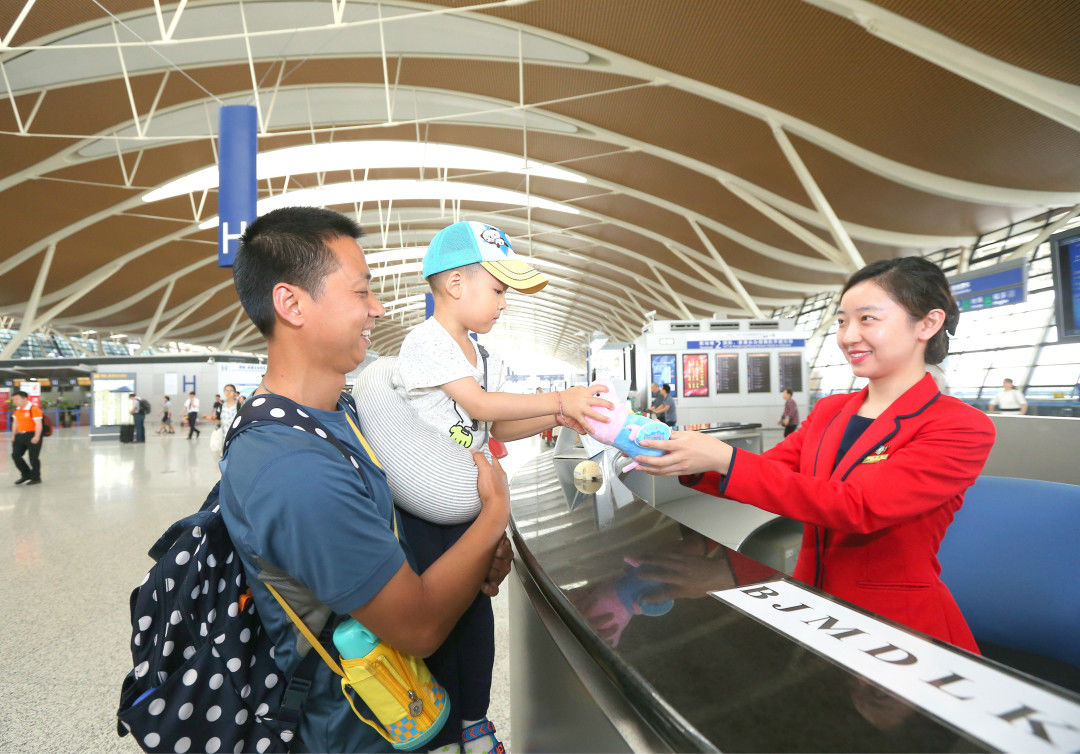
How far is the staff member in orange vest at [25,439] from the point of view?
10602 millimetres

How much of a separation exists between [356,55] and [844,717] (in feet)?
54.9

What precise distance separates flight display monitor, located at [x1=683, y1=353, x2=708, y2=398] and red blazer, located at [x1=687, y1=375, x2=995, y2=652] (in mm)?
15675

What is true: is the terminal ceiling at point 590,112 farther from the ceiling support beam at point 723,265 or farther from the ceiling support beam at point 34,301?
the ceiling support beam at point 723,265

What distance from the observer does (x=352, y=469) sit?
1083 millimetres

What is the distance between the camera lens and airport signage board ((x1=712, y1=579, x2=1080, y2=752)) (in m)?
0.66

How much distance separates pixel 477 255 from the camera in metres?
1.87

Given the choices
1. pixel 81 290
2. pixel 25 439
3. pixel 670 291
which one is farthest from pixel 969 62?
pixel 81 290

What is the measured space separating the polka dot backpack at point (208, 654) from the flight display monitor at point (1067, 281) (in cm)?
401

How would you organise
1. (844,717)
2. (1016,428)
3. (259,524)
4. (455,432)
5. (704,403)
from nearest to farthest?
(844,717) < (259,524) < (455,432) < (1016,428) < (704,403)

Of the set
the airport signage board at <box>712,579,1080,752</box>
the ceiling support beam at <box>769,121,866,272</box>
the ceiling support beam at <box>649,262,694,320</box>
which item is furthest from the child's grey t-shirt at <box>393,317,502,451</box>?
the ceiling support beam at <box>649,262,694,320</box>

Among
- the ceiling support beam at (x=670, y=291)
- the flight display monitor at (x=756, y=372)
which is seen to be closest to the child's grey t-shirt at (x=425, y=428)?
the flight display monitor at (x=756, y=372)

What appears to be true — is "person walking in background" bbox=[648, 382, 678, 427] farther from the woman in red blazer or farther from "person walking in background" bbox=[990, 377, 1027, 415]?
the woman in red blazer

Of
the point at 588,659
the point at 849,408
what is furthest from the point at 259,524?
the point at 849,408

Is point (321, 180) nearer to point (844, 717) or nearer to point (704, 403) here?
point (704, 403)
